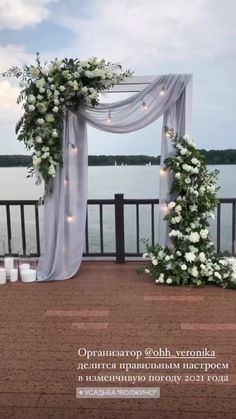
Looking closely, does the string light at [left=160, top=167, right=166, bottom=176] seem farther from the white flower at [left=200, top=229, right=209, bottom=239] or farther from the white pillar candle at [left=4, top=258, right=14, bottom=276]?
the white pillar candle at [left=4, top=258, right=14, bottom=276]

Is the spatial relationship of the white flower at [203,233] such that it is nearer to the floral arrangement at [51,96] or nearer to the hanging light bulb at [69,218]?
the hanging light bulb at [69,218]

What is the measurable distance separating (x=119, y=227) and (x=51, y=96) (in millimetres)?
1654

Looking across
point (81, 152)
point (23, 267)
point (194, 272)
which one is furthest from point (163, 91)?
point (23, 267)

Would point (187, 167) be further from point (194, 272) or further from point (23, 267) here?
point (23, 267)

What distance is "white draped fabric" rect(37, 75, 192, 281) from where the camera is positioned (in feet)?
12.5

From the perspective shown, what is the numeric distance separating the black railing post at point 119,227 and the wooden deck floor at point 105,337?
1.01 feet

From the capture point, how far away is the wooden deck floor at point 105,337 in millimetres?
1902

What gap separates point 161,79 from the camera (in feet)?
12.5

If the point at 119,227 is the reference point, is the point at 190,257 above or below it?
below

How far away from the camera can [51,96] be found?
366cm

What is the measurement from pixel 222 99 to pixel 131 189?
4598 mm

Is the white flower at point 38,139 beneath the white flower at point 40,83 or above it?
beneath

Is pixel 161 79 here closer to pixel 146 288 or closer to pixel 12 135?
pixel 12 135

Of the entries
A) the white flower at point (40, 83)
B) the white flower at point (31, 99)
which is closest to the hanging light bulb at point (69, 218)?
the white flower at point (31, 99)
